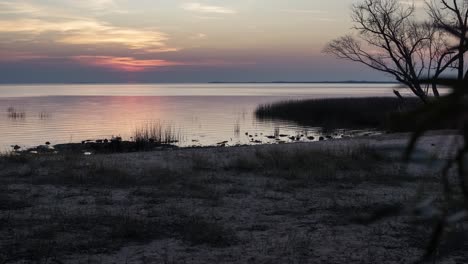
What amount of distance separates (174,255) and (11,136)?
3039 centimetres

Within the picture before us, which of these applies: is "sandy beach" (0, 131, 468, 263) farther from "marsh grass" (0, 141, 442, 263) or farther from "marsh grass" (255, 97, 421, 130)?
"marsh grass" (255, 97, 421, 130)

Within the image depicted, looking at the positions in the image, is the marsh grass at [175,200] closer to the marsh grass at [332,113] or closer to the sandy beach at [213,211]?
the sandy beach at [213,211]

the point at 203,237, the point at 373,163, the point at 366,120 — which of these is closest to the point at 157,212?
the point at 203,237

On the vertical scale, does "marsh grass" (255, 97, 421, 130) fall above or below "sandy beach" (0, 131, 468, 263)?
above

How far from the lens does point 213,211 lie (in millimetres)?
8352

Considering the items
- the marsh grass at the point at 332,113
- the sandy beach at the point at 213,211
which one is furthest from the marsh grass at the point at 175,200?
the marsh grass at the point at 332,113

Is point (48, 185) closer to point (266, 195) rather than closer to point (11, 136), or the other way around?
point (266, 195)

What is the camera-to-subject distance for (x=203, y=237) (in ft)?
21.9

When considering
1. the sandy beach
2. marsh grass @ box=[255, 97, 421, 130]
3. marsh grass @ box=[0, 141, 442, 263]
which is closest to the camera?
the sandy beach

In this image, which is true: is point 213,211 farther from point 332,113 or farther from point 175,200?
point 332,113

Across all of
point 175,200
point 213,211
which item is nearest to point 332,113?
point 175,200

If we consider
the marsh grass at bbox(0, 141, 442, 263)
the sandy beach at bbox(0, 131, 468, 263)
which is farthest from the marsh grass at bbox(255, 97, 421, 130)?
the sandy beach at bbox(0, 131, 468, 263)

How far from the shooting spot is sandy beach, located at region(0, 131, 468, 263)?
6.22 metres

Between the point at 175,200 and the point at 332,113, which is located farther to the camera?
the point at 332,113
